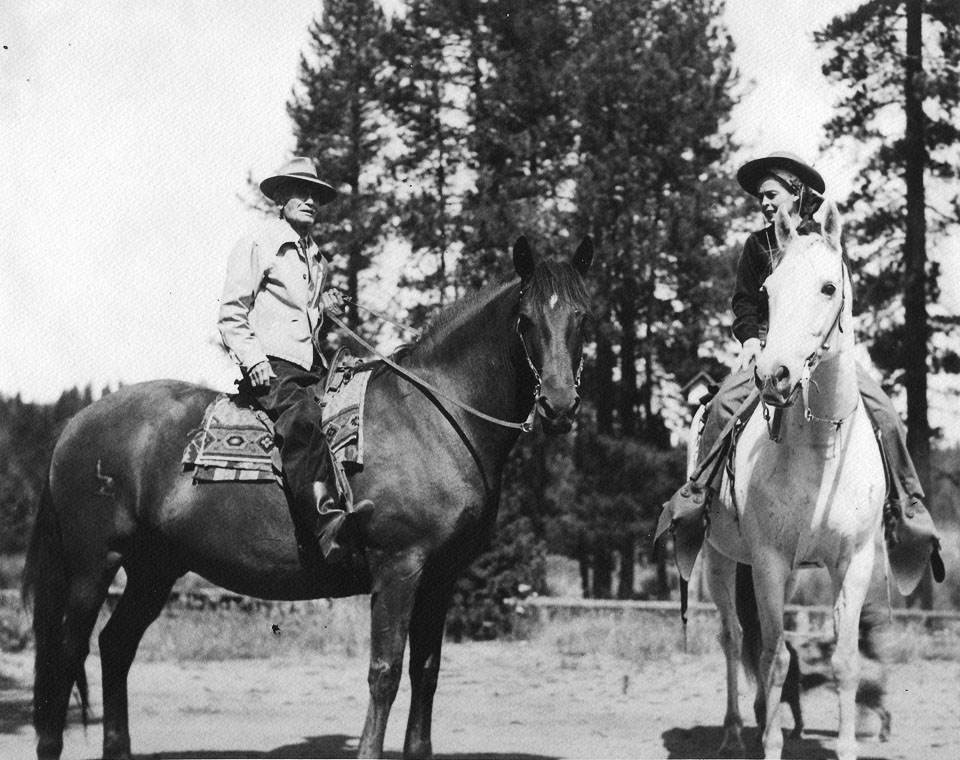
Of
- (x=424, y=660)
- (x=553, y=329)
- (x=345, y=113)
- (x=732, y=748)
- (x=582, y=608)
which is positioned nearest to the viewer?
(x=553, y=329)

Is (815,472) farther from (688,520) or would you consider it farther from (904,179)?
(904,179)

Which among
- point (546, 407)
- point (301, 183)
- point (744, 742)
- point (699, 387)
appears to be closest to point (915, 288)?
point (699, 387)

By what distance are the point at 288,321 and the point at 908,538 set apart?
398 centimetres

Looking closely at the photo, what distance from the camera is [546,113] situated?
27859mm

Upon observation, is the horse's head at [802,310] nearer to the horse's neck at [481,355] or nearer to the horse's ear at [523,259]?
the horse's ear at [523,259]

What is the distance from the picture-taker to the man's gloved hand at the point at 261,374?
6398 mm

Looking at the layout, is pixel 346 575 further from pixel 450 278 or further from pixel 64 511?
pixel 450 278

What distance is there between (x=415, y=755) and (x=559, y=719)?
354 centimetres

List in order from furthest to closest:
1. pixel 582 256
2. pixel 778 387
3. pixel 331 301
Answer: pixel 331 301 → pixel 582 256 → pixel 778 387

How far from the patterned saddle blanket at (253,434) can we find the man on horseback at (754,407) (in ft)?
7.36

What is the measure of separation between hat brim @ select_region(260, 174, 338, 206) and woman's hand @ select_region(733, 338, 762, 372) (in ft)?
9.48

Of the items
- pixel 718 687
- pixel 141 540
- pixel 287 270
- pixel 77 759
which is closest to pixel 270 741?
pixel 77 759

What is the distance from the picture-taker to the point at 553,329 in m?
5.90

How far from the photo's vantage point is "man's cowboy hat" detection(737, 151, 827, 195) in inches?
279
